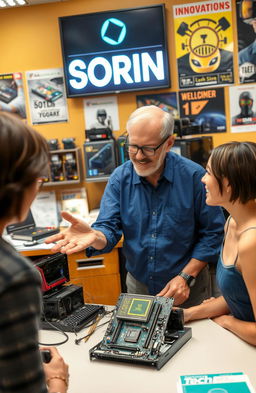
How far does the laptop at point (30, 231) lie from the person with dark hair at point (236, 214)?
1978 millimetres

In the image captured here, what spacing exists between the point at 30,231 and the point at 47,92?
1287 mm

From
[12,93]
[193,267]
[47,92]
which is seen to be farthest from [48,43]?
[193,267]

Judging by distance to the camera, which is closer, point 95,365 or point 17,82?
point 95,365

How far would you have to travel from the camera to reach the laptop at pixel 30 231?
11.5ft

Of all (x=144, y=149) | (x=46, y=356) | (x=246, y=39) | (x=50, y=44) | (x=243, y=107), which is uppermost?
(x=50, y=44)

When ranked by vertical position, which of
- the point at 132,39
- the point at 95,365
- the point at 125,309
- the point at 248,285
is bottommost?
the point at 95,365

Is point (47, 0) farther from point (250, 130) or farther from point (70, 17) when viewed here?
point (250, 130)

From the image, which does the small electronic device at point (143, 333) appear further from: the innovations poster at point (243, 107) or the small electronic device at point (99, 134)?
the innovations poster at point (243, 107)

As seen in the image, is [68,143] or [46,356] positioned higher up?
[68,143]

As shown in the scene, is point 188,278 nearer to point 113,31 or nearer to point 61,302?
point 61,302

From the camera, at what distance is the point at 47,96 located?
397 centimetres

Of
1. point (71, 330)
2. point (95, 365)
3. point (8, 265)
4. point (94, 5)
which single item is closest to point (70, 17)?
point (94, 5)

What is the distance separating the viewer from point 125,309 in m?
1.72

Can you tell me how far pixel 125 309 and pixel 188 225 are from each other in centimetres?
70
